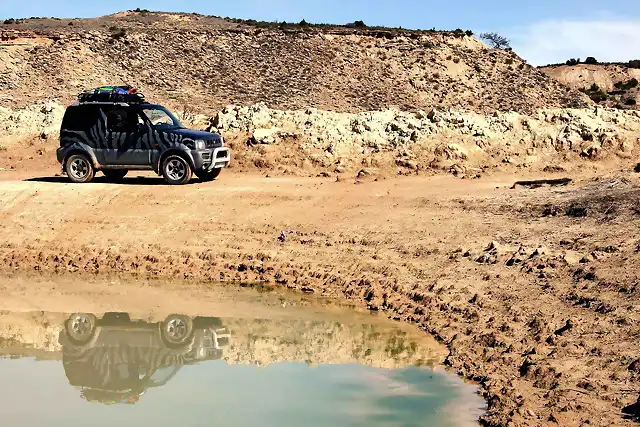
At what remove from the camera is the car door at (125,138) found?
21250 millimetres

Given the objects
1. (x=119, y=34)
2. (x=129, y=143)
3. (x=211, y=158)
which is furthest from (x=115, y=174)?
(x=119, y=34)

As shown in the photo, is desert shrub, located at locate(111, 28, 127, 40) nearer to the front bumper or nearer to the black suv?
the black suv

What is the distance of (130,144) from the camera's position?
2125cm

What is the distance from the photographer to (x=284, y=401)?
31.1 ft

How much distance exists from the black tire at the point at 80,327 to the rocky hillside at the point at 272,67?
2922 cm

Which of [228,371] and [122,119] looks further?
[122,119]

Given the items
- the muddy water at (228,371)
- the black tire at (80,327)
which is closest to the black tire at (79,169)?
the muddy water at (228,371)

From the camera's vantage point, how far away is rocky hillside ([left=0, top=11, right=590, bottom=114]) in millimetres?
47000

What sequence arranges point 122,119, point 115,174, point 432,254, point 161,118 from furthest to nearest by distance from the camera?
point 115,174
point 161,118
point 122,119
point 432,254

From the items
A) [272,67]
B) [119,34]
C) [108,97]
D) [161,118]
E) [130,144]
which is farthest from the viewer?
[119,34]

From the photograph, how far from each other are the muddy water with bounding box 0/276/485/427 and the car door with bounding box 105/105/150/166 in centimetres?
802

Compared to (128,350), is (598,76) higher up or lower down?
higher up

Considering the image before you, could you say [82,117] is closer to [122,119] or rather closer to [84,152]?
[84,152]

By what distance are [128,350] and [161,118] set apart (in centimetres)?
1112
